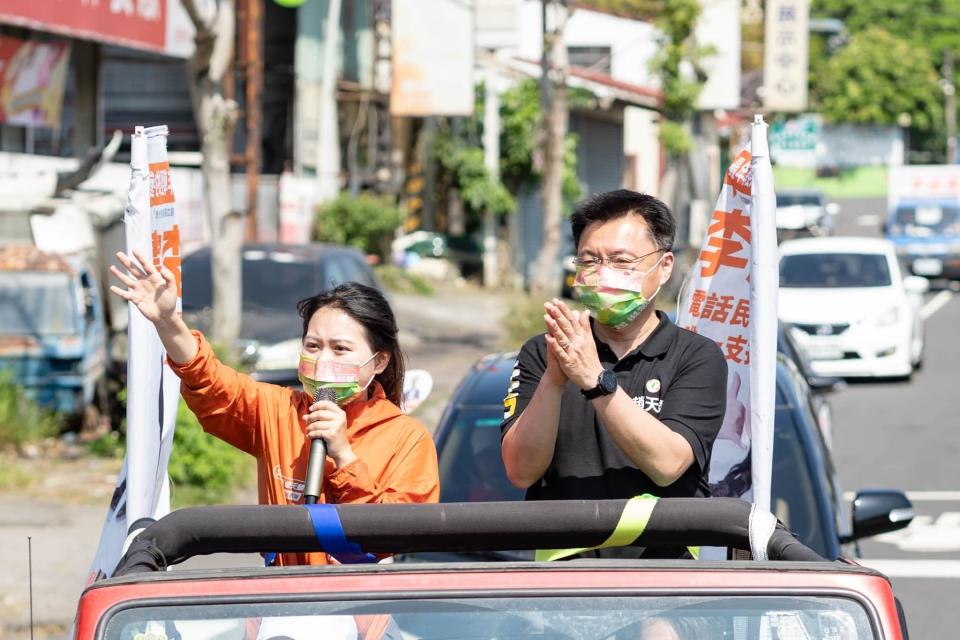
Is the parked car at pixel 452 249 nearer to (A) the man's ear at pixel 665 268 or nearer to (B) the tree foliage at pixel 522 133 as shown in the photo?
(B) the tree foliage at pixel 522 133

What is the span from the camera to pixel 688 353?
3793mm

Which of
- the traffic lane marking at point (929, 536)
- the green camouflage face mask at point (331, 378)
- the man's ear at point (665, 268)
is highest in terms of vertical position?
the man's ear at point (665, 268)

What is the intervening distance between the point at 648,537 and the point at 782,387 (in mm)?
3659

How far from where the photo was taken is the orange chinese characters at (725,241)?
4418 millimetres

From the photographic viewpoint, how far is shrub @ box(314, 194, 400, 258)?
25.8 m

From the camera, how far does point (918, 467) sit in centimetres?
1265

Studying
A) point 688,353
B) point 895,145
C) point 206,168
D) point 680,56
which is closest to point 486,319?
point 680,56

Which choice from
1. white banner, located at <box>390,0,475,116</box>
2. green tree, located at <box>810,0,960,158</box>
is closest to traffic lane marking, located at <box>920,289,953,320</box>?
white banner, located at <box>390,0,475,116</box>

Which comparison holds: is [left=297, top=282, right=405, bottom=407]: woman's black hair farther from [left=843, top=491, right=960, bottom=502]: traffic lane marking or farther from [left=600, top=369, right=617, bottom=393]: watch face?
[left=843, top=491, right=960, bottom=502]: traffic lane marking

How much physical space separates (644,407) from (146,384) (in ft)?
4.47

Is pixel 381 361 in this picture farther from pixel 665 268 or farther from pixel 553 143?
pixel 553 143

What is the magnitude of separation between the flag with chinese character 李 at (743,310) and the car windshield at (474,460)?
1.45 m

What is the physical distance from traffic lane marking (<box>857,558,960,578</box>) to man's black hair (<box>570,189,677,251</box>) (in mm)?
5617

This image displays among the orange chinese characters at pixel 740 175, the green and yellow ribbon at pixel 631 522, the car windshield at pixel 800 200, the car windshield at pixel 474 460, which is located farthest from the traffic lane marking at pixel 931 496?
the car windshield at pixel 800 200
